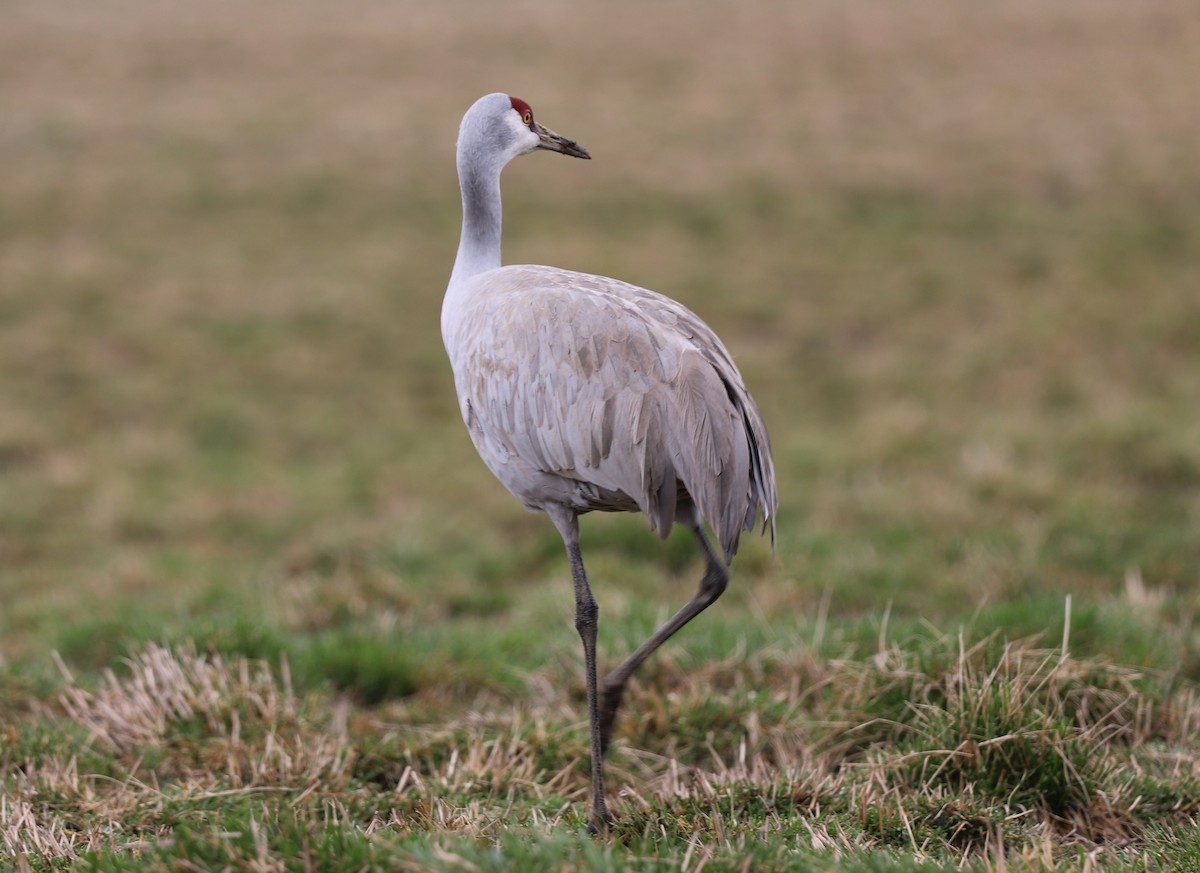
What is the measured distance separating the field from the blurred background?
6 cm

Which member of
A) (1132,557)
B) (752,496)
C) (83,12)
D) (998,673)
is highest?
(83,12)

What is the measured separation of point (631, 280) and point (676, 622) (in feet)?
33.2

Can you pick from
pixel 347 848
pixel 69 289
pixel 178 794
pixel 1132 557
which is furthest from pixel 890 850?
pixel 69 289

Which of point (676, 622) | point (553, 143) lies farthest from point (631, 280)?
point (676, 622)

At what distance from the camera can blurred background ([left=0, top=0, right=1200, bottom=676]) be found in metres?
7.23

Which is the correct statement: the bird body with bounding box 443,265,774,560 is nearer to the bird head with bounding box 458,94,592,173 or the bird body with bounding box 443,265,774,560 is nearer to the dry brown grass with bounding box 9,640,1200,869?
the bird head with bounding box 458,94,592,173

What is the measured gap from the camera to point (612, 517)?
8.16 meters

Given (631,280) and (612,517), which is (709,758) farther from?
(631,280)

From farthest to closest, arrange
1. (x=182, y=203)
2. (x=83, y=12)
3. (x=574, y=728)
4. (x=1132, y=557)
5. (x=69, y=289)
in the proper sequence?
(x=83, y=12) → (x=182, y=203) → (x=69, y=289) → (x=1132, y=557) → (x=574, y=728)

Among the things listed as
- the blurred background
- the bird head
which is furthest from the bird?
the blurred background

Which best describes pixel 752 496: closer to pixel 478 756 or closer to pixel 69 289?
pixel 478 756

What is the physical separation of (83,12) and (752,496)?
3276 centimetres

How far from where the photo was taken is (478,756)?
14.6ft

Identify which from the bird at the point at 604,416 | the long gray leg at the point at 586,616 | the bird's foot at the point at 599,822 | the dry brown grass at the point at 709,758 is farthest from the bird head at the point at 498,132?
the bird's foot at the point at 599,822
